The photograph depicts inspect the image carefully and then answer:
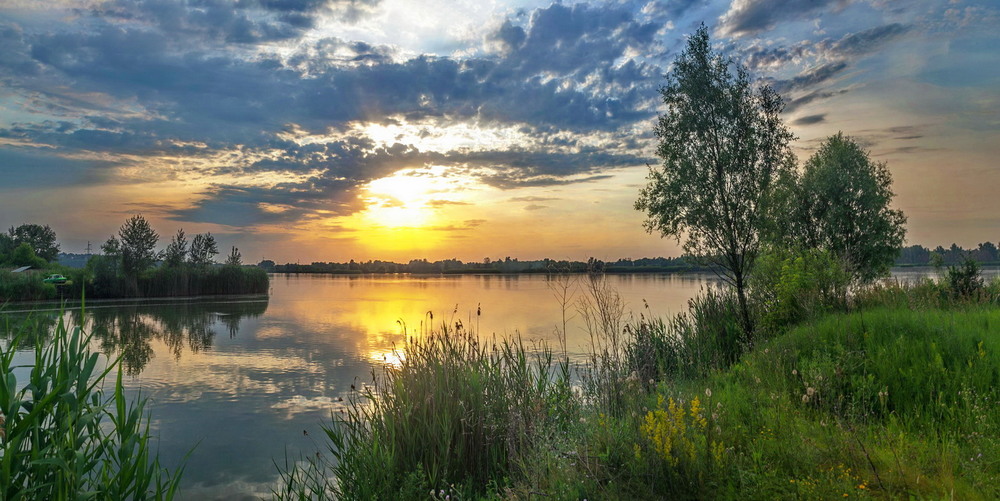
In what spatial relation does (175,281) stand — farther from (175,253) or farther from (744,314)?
(744,314)

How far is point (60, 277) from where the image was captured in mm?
44125

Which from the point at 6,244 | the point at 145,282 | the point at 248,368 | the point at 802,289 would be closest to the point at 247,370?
the point at 248,368

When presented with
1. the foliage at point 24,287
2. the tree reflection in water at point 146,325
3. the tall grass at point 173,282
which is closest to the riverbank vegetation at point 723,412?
the tree reflection in water at point 146,325

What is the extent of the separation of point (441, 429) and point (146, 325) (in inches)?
1111

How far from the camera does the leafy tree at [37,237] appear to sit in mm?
88025

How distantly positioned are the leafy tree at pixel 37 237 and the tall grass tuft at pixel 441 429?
109276 millimetres

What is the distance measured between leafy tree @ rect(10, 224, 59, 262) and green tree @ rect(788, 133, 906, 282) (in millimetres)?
110831

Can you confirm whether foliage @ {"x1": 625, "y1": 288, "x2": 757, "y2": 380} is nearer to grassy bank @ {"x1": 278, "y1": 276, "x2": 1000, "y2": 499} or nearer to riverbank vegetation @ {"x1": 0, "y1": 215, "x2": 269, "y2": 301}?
grassy bank @ {"x1": 278, "y1": 276, "x2": 1000, "y2": 499}

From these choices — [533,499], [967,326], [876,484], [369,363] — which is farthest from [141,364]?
[967,326]

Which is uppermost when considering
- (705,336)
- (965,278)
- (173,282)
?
(965,278)

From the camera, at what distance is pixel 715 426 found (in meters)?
5.19

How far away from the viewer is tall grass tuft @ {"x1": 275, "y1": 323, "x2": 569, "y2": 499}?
6.36 m

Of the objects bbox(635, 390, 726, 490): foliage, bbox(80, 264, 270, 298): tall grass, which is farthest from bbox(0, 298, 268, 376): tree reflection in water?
bbox(635, 390, 726, 490): foliage

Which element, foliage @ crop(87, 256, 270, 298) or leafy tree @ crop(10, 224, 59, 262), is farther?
leafy tree @ crop(10, 224, 59, 262)
